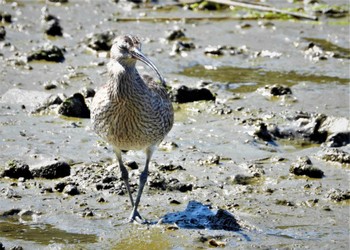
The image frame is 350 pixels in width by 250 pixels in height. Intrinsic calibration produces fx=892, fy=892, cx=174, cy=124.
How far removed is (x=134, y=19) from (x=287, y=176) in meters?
9.12

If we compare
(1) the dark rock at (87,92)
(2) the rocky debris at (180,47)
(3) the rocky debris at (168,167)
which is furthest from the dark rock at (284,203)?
(2) the rocky debris at (180,47)

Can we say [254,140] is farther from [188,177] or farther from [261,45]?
[261,45]

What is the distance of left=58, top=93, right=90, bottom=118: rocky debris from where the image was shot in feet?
39.4

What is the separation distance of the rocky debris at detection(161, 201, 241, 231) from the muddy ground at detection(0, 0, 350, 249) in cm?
11

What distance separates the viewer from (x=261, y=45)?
1677cm

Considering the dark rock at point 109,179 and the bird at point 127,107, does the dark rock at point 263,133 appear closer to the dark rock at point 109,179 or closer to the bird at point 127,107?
the dark rock at point 109,179

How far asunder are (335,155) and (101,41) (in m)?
6.39

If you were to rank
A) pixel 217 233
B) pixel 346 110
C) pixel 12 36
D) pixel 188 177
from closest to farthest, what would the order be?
pixel 217 233 → pixel 188 177 → pixel 346 110 → pixel 12 36

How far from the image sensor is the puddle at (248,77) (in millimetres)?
14152

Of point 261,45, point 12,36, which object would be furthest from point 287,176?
point 12,36

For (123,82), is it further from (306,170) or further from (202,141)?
(202,141)

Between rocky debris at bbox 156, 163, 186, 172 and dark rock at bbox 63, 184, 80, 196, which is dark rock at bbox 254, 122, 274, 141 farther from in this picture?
dark rock at bbox 63, 184, 80, 196

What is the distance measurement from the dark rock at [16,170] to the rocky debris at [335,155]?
3.55 m

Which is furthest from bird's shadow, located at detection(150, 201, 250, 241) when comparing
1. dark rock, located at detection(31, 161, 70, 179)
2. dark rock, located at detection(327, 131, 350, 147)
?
dark rock, located at detection(327, 131, 350, 147)
